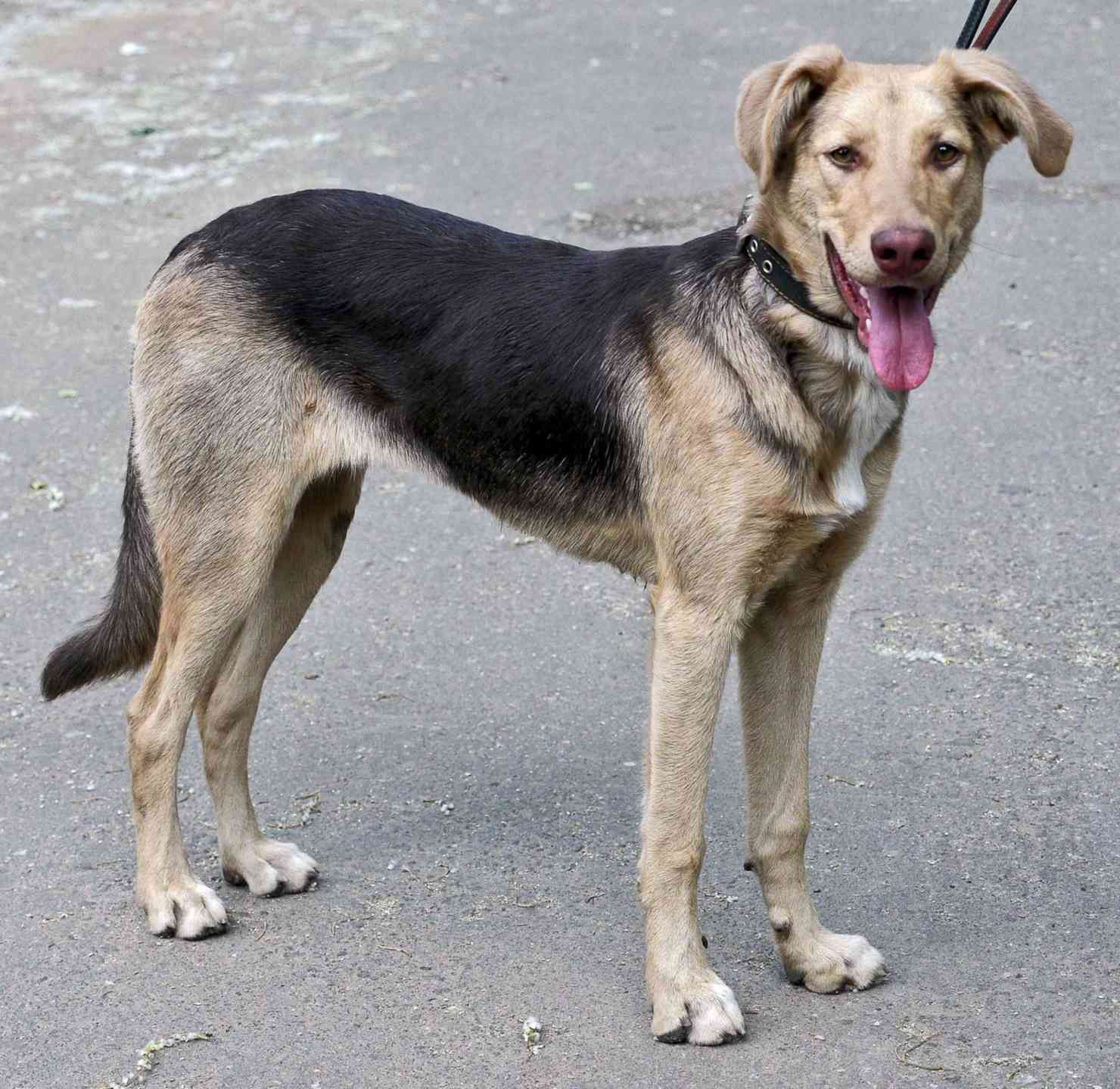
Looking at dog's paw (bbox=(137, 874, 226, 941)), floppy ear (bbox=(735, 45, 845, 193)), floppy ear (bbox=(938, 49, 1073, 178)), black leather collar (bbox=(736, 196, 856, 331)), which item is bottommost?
dog's paw (bbox=(137, 874, 226, 941))

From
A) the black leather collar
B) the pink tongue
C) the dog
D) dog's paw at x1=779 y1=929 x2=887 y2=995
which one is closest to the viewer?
the pink tongue

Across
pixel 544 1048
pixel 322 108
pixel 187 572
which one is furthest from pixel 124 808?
pixel 322 108

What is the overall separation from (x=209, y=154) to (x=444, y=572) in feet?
16.2

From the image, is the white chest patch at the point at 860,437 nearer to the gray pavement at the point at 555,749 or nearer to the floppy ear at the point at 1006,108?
the floppy ear at the point at 1006,108

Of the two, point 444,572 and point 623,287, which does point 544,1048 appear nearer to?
point 623,287

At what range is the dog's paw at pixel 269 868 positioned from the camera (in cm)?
424

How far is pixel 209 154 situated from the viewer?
977 cm

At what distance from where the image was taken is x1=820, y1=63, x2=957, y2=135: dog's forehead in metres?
3.24

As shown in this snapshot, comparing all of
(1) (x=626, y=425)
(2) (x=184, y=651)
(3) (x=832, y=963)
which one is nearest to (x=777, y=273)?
(1) (x=626, y=425)

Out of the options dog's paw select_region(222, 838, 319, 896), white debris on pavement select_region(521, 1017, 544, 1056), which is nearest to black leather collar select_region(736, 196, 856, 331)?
white debris on pavement select_region(521, 1017, 544, 1056)

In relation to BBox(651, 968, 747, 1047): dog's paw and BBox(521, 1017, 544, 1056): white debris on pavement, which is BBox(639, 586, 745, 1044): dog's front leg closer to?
BBox(651, 968, 747, 1047): dog's paw

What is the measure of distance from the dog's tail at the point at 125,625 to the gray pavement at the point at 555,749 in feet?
1.64

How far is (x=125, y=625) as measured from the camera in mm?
4316

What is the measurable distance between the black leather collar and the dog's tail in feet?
6.04
